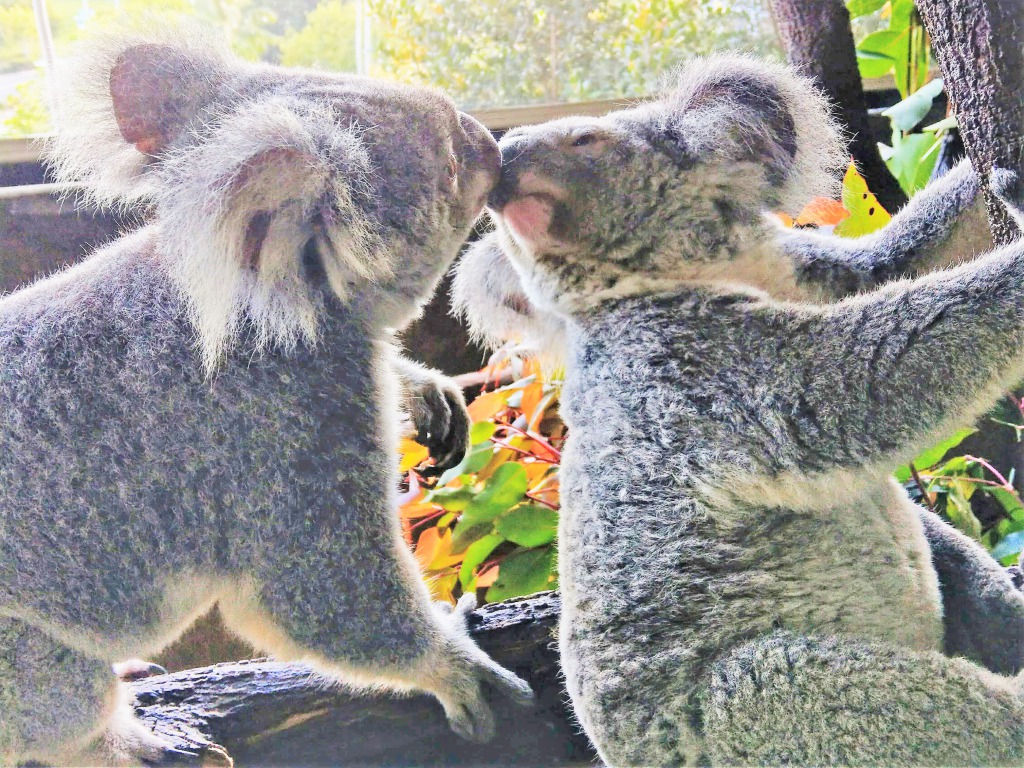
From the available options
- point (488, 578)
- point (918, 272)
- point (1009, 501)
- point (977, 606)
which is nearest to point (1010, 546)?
point (1009, 501)

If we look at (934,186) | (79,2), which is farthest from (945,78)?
(79,2)

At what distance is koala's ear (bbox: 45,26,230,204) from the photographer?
127cm

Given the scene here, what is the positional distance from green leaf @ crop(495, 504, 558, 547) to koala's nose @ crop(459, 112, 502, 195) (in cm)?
61

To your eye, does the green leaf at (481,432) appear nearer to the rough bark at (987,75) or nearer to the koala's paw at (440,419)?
the koala's paw at (440,419)

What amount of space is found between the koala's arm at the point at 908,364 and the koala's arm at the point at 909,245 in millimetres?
217

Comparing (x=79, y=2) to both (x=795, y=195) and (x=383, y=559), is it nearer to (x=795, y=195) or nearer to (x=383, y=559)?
(x=383, y=559)

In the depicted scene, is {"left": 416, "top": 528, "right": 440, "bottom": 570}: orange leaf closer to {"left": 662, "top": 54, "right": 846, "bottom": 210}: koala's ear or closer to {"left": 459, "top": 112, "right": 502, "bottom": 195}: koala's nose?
{"left": 459, "top": 112, "right": 502, "bottom": 195}: koala's nose

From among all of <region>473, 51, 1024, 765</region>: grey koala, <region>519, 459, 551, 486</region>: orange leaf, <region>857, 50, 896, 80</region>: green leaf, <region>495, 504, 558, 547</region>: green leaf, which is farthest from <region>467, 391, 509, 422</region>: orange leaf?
<region>857, 50, 896, 80</region>: green leaf

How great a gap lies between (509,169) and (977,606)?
0.92 meters

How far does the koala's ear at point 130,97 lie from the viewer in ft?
4.16

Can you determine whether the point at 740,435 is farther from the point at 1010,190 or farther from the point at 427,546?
the point at 427,546

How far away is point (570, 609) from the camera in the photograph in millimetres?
1270

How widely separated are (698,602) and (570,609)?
19cm

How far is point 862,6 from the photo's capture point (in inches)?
79.7
